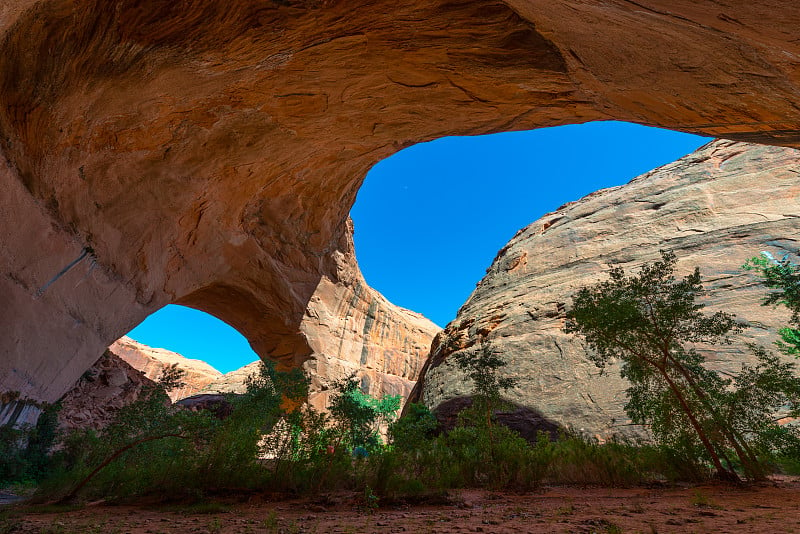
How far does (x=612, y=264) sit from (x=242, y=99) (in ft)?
52.5

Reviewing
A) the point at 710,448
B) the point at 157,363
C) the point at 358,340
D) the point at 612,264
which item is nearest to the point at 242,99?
the point at 710,448

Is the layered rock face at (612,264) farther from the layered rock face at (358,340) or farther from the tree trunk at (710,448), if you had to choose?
the layered rock face at (358,340)

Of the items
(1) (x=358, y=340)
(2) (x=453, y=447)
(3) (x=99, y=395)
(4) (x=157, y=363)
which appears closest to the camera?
(2) (x=453, y=447)

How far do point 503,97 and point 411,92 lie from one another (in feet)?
5.75

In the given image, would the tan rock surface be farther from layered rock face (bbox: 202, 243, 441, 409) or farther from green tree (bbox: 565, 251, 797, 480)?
green tree (bbox: 565, 251, 797, 480)

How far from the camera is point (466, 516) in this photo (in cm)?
466

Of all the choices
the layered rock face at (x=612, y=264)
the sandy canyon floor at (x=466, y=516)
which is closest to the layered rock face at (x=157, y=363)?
the layered rock face at (x=612, y=264)

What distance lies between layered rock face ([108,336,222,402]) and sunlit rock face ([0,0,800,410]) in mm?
37088

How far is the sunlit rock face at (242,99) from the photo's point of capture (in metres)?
4.35

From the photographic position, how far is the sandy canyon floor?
3770 mm

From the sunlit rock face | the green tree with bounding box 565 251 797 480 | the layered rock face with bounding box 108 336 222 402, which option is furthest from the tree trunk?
the layered rock face with bounding box 108 336 222 402

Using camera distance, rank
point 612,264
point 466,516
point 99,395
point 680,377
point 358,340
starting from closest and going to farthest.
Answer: point 466,516 < point 680,377 < point 99,395 < point 612,264 < point 358,340

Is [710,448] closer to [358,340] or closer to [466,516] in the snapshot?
[466,516]

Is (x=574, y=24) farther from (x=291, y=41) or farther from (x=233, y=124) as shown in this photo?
(x=233, y=124)
